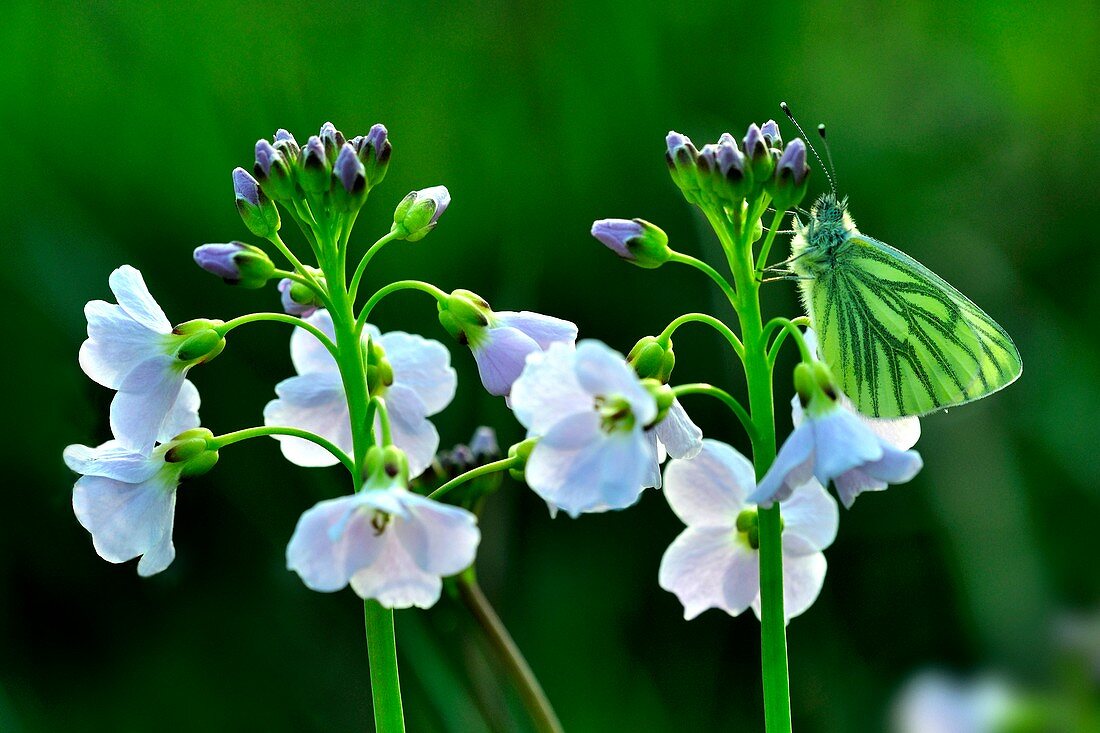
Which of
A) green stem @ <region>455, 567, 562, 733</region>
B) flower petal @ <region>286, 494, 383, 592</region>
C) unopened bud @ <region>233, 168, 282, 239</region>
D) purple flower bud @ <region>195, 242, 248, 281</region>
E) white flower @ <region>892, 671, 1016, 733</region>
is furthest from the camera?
white flower @ <region>892, 671, 1016, 733</region>

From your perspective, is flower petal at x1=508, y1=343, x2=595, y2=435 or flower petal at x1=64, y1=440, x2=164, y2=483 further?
flower petal at x1=64, y1=440, x2=164, y2=483

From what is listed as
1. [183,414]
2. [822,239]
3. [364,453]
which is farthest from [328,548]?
[822,239]

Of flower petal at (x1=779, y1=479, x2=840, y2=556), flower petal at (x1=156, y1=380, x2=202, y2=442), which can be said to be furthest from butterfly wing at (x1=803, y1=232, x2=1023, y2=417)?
flower petal at (x1=156, y1=380, x2=202, y2=442)

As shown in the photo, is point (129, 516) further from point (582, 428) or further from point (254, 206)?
point (582, 428)

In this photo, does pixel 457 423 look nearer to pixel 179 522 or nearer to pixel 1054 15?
pixel 179 522

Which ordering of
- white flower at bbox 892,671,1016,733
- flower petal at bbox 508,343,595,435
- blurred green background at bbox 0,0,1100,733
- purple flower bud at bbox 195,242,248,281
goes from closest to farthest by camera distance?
1. flower petal at bbox 508,343,595,435
2. purple flower bud at bbox 195,242,248,281
3. white flower at bbox 892,671,1016,733
4. blurred green background at bbox 0,0,1100,733

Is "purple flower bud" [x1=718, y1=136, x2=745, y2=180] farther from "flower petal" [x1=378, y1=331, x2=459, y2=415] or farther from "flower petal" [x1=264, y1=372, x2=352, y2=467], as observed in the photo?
"flower petal" [x1=264, y1=372, x2=352, y2=467]

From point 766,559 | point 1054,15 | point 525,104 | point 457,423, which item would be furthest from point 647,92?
point 766,559

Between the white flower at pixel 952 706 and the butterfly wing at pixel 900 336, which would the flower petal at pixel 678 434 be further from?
the white flower at pixel 952 706
